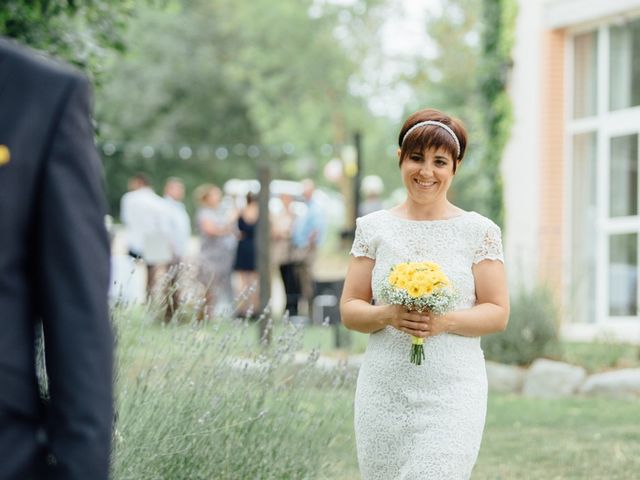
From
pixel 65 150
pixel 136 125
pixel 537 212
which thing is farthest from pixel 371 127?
pixel 65 150

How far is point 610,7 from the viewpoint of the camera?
52.6 feet

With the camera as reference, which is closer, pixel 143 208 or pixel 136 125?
pixel 143 208

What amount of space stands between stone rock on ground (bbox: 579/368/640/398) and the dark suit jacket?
9754mm

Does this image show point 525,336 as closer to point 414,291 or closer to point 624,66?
point 624,66

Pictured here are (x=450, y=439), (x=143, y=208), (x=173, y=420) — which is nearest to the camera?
(x=450, y=439)

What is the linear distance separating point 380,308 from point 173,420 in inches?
53.9

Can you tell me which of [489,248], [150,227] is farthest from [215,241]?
[489,248]

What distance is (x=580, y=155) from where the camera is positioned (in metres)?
17.3

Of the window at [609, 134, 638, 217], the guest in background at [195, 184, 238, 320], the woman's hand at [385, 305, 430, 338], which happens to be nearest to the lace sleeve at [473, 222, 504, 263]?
the woman's hand at [385, 305, 430, 338]

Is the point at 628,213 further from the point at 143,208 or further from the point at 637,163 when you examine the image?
the point at 143,208

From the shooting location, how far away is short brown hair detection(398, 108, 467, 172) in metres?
4.48

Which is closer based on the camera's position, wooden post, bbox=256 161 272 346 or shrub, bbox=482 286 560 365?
shrub, bbox=482 286 560 365

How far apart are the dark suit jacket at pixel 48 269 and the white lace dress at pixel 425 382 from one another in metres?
2.40

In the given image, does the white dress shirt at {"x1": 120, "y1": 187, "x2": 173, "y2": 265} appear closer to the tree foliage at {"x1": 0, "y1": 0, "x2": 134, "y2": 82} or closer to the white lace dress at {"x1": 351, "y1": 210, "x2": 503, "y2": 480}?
the tree foliage at {"x1": 0, "y1": 0, "x2": 134, "y2": 82}
